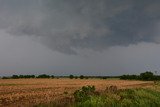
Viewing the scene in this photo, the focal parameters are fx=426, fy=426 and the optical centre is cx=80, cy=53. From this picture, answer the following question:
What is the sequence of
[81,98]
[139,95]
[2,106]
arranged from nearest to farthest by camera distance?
[81,98] → [2,106] → [139,95]

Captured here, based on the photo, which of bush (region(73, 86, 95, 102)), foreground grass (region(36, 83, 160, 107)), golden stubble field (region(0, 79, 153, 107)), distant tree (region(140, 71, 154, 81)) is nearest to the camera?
foreground grass (region(36, 83, 160, 107))

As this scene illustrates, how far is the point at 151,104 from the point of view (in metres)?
31.4

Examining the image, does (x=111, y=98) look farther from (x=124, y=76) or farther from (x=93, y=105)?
(x=124, y=76)

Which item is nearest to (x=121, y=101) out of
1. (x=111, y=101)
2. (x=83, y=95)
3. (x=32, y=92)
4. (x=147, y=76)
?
(x=111, y=101)

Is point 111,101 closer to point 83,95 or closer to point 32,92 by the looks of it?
point 83,95

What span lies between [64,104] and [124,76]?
370 feet

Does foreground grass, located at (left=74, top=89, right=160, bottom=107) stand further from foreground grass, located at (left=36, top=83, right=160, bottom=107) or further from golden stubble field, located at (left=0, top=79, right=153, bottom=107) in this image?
golden stubble field, located at (left=0, top=79, right=153, bottom=107)

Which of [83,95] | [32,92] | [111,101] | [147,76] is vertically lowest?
[111,101]

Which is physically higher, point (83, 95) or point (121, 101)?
point (83, 95)

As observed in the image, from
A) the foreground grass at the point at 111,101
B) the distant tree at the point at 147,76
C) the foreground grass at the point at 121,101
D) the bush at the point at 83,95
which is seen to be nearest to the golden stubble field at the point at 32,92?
the bush at the point at 83,95

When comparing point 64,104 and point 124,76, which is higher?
point 124,76

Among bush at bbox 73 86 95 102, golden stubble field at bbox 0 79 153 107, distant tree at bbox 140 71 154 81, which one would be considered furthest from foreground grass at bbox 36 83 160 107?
distant tree at bbox 140 71 154 81

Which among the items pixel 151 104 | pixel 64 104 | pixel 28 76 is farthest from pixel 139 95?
pixel 28 76

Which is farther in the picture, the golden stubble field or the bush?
the golden stubble field
